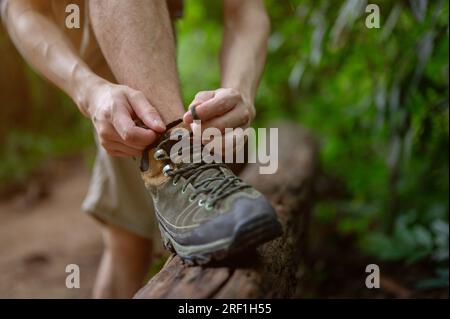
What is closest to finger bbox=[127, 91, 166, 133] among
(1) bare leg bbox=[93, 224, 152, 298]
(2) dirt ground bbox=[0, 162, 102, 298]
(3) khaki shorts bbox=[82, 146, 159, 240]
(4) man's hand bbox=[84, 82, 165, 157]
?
(4) man's hand bbox=[84, 82, 165, 157]

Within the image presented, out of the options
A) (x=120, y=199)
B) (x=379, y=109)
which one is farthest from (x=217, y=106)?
(x=379, y=109)

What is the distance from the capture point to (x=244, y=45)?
1698 millimetres

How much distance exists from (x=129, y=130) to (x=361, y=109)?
6.70 feet

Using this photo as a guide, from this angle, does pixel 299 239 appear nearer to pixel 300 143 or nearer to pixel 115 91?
pixel 115 91

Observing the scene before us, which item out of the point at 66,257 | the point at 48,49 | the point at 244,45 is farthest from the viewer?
the point at 66,257

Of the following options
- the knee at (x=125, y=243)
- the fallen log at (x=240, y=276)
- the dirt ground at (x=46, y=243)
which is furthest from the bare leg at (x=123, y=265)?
the fallen log at (x=240, y=276)

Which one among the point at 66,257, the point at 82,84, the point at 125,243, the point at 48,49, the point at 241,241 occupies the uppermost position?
the point at 48,49

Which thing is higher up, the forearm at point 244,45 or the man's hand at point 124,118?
the forearm at point 244,45

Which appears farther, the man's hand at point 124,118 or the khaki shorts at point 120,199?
the khaki shorts at point 120,199

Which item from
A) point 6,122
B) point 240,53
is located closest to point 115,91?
point 240,53

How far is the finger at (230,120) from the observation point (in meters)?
1.35

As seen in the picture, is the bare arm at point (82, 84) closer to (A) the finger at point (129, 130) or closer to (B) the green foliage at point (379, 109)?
(A) the finger at point (129, 130)

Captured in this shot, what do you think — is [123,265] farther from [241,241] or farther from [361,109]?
[361,109]

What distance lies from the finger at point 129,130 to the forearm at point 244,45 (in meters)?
0.36
